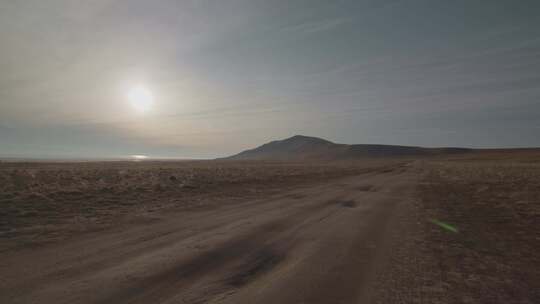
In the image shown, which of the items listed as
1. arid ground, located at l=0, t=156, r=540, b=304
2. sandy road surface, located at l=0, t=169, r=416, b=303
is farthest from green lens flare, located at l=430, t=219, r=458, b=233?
sandy road surface, located at l=0, t=169, r=416, b=303

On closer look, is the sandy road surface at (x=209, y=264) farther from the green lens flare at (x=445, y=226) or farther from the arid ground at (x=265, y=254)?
the green lens flare at (x=445, y=226)

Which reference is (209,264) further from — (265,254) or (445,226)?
(445,226)

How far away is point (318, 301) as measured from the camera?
3869 millimetres

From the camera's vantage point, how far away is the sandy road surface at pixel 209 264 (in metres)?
4.02

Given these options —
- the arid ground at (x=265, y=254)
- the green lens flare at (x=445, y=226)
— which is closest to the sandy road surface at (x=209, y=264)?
the arid ground at (x=265, y=254)

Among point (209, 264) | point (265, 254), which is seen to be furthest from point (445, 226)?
point (209, 264)

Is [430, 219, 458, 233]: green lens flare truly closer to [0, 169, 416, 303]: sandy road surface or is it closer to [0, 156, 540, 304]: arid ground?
[0, 156, 540, 304]: arid ground

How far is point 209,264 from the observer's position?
16.9 feet

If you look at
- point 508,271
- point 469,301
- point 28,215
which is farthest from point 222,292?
point 28,215

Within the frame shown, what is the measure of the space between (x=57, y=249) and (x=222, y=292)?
14.5 feet

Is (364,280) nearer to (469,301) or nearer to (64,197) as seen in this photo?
(469,301)

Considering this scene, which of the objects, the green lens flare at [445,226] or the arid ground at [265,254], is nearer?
the arid ground at [265,254]

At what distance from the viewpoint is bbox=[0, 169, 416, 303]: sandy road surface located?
4.02m

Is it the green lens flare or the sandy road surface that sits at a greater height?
the sandy road surface
